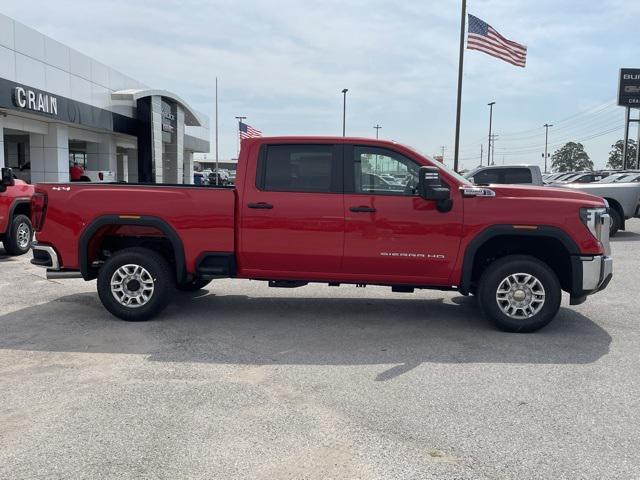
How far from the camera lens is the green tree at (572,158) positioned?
107825mm

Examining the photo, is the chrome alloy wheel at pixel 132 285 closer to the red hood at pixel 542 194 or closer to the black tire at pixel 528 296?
the black tire at pixel 528 296

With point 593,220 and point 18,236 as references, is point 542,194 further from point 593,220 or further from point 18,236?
point 18,236

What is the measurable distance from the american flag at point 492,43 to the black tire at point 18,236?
14992 millimetres

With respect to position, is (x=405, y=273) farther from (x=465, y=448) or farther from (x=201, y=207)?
(x=465, y=448)

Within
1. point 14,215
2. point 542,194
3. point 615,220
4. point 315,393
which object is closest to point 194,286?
point 315,393

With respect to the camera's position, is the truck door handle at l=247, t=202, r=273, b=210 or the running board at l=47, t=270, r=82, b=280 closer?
the truck door handle at l=247, t=202, r=273, b=210

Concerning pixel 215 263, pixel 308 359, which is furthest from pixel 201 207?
pixel 308 359

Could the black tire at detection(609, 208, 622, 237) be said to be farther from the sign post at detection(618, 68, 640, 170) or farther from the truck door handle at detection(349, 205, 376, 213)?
the sign post at detection(618, 68, 640, 170)

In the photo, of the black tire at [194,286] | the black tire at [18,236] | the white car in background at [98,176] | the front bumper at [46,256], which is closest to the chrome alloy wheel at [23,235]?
the black tire at [18,236]

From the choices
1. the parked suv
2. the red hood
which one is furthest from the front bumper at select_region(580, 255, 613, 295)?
the parked suv

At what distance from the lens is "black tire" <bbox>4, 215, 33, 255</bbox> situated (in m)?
11.2

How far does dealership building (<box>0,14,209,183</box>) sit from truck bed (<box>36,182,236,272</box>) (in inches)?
499

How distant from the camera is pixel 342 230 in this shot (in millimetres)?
6039

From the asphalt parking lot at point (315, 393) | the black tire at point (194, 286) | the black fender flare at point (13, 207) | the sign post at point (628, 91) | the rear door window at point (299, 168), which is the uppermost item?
the sign post at point (628, 91)
